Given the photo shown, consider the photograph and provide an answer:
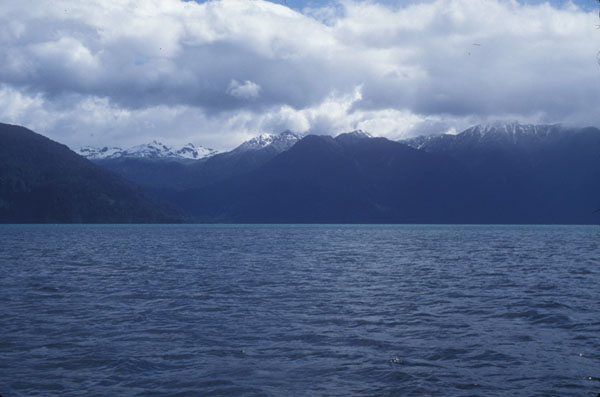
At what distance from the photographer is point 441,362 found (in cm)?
2059

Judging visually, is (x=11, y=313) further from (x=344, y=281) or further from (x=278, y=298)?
(x=344, y=281)

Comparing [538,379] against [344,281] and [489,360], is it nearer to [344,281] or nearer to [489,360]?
[489,360]

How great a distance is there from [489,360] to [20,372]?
17368 mm

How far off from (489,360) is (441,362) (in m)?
1.93

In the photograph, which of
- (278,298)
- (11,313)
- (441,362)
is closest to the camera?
(441,362)

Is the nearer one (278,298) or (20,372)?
(20,372)

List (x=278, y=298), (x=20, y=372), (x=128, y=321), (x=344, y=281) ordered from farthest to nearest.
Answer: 1. (x=344, y=281)
2. (x=278, y=298)
3. (x=128, y=321)
4. (x=20, y=372)

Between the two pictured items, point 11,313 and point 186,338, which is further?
point 11,313

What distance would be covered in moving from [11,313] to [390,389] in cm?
2276

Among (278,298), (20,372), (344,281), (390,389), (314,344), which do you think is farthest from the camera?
(344,281)

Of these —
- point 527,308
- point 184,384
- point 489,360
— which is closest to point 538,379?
point 489,360

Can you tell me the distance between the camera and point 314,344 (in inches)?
918

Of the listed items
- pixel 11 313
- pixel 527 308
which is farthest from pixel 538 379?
pixel 11 313

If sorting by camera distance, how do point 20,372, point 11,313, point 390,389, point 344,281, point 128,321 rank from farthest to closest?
point 344,281 < point 11,313 < point 128,321 < point 20,372 < point 390,389
